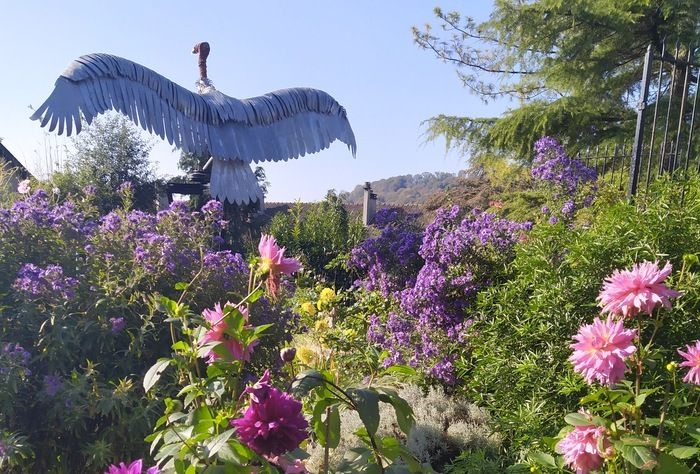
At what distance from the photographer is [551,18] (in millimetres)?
8234

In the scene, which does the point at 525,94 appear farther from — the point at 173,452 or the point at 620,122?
the point at 173,452

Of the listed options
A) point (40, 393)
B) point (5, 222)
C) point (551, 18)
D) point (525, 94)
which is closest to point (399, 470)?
point (40, 393)

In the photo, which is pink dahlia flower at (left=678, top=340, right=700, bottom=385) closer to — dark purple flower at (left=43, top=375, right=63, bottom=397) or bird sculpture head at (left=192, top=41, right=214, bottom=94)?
dark purple flower at (left=43, top=375, right=63, bottom=397)

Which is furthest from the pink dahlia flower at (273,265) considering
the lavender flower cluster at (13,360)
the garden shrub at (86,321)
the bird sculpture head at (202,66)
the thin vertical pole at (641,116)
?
the bird sculpture head at (202,66)

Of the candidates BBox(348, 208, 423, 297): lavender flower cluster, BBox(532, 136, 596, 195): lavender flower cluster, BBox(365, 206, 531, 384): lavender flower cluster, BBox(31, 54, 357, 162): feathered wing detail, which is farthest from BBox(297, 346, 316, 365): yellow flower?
BBox(31, 54, 357, 162): feathered wing detail

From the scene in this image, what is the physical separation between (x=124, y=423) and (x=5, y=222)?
1044 millimetres

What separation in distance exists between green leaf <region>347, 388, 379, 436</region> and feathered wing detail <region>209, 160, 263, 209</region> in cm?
688

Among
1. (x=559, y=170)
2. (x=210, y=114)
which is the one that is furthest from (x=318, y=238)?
(x=559, y=170)

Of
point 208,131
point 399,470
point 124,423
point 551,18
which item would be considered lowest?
point 124,423

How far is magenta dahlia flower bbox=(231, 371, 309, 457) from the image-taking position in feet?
3.52

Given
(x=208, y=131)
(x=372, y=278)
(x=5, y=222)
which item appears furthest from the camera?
(x=208, y=131)

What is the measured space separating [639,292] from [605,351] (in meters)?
0.18

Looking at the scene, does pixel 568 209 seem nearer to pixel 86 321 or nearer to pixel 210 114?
pixel 86 321

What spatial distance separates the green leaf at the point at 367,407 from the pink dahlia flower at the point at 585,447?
1.90ft
